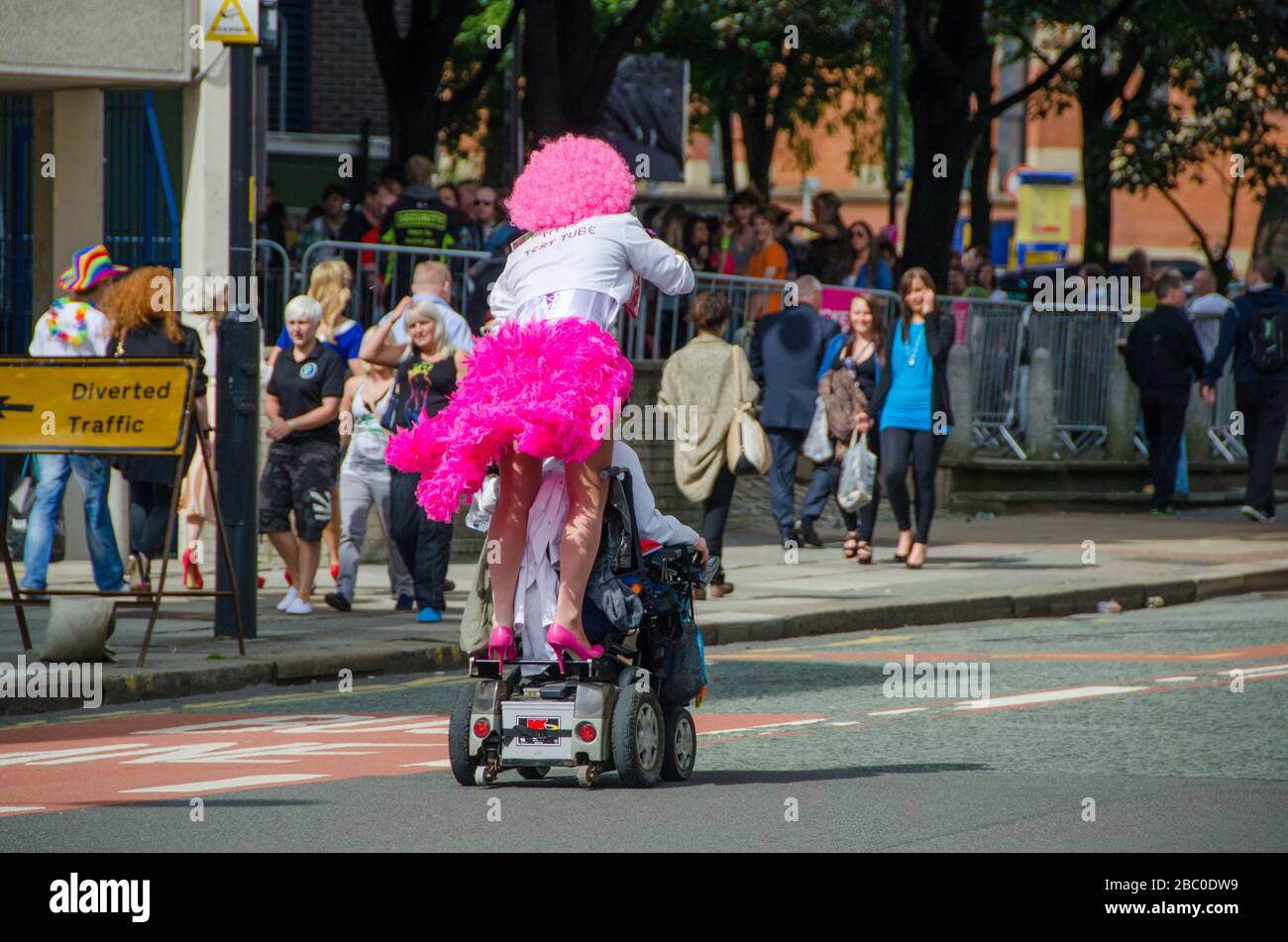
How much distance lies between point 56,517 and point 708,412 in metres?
3.95

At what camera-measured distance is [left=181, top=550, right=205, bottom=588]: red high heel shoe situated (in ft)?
44.4

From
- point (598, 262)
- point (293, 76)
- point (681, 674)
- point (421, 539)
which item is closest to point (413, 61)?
point (293, 76)

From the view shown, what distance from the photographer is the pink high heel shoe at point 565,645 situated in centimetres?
736

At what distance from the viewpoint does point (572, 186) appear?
7641 millimetres

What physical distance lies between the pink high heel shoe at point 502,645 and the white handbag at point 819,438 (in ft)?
29.2

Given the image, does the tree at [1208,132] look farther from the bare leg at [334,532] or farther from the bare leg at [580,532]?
the bare leg at [580,532]

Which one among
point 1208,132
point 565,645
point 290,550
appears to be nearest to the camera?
point 565,645

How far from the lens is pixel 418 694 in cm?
1052

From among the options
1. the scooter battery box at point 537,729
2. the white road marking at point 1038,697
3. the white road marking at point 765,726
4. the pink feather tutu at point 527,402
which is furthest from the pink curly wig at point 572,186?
the white road marking at point 1038,697

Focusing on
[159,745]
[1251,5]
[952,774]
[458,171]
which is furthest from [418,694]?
[458,171]

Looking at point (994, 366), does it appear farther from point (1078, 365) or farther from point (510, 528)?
point (510, 528)

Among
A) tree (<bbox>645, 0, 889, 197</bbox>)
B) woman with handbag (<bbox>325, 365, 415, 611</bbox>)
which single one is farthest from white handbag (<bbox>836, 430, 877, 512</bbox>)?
tree (<bbox>645, 0, 889, 197</bbox>)

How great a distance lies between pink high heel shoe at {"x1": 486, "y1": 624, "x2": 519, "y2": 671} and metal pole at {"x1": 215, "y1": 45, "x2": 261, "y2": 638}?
4.26 metres

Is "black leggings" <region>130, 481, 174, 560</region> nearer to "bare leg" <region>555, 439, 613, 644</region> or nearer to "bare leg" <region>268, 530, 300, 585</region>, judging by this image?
"bare leg" <region>268, 530, 300, 585</region>
